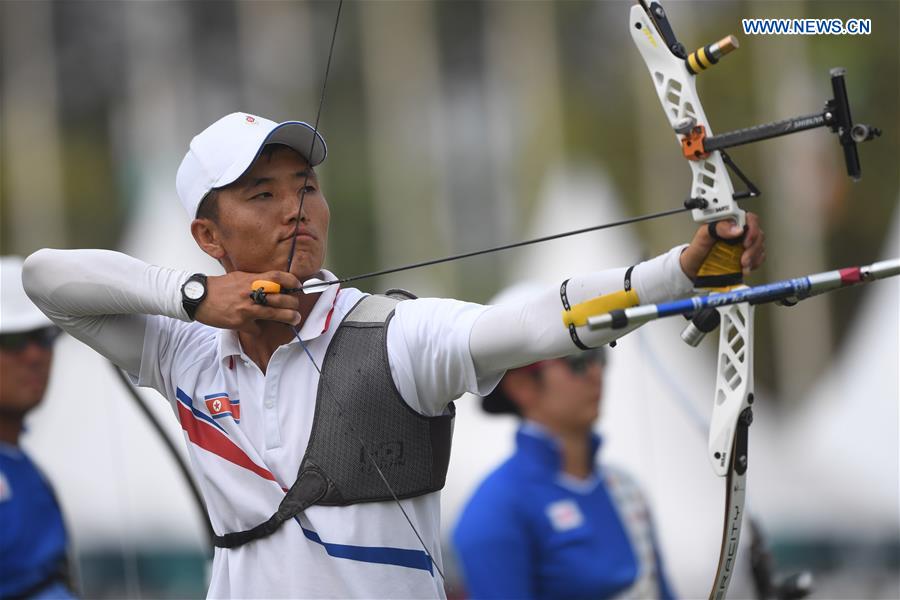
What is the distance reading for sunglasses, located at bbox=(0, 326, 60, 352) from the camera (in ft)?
13.7

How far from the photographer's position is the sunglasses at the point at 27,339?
4168 millimetres

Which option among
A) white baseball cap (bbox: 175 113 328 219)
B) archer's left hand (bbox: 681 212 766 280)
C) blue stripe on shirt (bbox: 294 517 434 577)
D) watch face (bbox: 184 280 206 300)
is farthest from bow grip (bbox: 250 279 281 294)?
archer's left hand (bbox: 681 212 766 280)

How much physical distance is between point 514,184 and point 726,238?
21.9 ft

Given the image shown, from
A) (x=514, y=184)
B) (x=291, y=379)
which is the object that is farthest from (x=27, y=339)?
(x=514, y=184)

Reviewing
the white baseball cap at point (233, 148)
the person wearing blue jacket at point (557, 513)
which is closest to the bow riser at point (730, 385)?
the white baseball cap at point (233, 148)

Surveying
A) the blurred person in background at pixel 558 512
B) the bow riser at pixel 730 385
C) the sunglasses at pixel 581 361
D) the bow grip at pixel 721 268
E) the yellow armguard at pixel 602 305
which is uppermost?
the bow grip at pixel 721 268

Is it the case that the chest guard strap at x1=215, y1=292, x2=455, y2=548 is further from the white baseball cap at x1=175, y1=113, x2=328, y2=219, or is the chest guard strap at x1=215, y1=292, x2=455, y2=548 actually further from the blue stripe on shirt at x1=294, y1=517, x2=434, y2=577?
the white baseball cap at x1=175, y1=113, x2=328, y2=219

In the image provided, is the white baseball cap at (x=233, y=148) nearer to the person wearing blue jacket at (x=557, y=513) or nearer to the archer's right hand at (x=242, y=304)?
the archer's right hand at (x=242, y=304)

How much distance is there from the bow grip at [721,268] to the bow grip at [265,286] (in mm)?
756

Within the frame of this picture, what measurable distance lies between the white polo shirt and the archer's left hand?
1.29 ft

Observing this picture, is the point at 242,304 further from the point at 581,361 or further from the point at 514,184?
the point at 514,184

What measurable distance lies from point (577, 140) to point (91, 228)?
3605 mm

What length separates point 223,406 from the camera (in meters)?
2.44

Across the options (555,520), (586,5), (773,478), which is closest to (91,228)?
(586,5)
